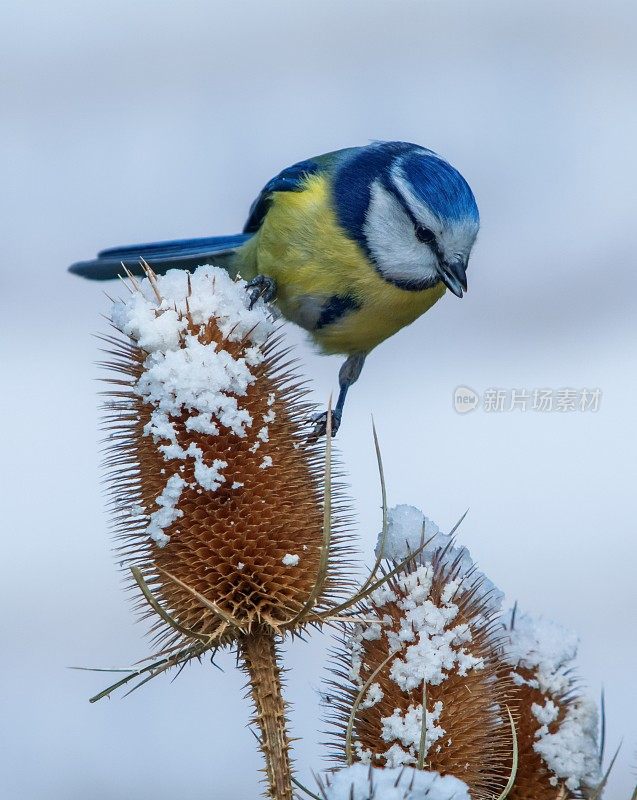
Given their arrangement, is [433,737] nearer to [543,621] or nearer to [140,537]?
[543,621]

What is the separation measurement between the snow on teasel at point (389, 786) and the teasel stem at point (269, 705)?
0.18m

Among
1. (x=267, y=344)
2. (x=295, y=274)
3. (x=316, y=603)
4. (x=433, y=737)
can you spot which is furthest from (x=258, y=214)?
(x=433, y=737)

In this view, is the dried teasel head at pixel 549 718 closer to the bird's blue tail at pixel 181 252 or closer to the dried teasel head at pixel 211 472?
the dried teasel head at pixel 211 472

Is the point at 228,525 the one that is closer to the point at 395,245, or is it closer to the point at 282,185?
the point at 395,245

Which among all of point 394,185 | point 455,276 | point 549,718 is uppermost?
point 394,185

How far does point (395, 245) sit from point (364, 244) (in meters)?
0.05

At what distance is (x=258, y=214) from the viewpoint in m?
1.84

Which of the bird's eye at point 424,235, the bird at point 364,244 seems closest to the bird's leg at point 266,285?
the bird at point 364,244

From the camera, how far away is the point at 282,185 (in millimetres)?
1746

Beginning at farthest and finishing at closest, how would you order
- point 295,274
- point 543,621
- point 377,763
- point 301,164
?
point 301,164 → point 295,274 → point 543,621 → point 377,763

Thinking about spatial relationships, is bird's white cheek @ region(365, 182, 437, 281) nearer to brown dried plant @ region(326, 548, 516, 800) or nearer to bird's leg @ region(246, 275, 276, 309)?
bird's leg @ region(246, 275, 276, 309)

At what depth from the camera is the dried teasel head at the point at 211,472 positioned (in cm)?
78

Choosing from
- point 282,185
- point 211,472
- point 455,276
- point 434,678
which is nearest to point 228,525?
point 211,472

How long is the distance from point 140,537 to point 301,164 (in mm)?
1084
